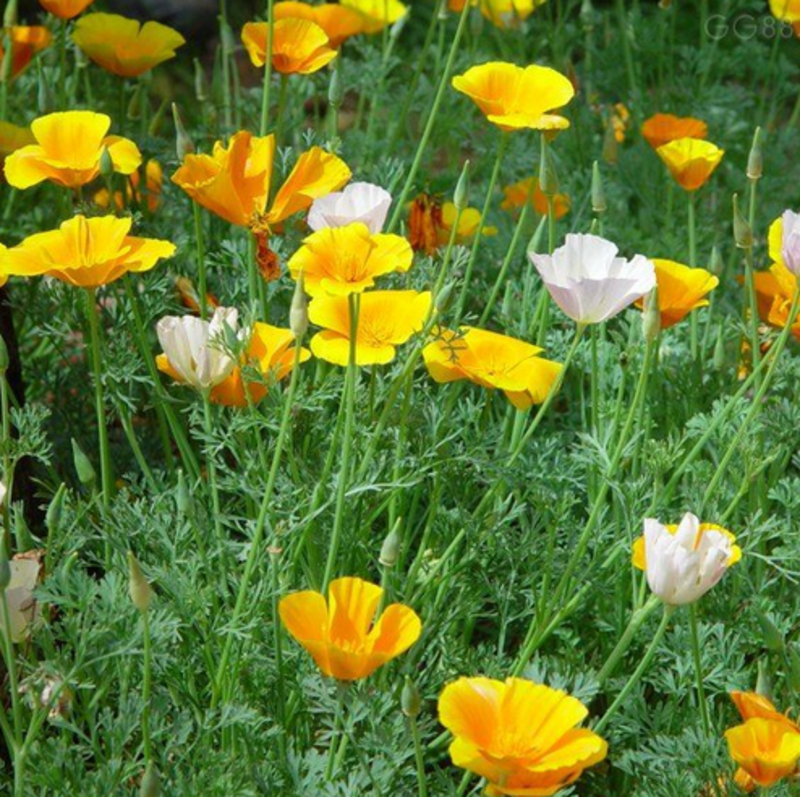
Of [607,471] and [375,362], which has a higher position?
[375,362]

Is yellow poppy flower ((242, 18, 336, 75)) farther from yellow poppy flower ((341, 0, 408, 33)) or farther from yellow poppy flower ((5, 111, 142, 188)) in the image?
yellow poppy flower ((341, 0, 408, 33))

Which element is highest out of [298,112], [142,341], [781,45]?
[142,341]

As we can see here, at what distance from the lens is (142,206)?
2.12 m

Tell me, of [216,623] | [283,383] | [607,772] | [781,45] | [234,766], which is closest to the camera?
[234,766]

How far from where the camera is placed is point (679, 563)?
1.28 metres

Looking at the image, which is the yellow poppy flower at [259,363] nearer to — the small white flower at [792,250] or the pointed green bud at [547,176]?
the pointed green bud at [547,176]

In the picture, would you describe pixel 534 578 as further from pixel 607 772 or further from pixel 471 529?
pixel 607 772

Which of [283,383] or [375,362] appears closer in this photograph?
[375,362]

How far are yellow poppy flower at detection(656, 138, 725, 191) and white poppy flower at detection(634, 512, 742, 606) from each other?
801 mm

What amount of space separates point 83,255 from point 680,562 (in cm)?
60

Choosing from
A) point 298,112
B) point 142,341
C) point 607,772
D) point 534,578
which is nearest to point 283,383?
point 142,341

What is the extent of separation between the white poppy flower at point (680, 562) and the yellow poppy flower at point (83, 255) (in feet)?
1.70

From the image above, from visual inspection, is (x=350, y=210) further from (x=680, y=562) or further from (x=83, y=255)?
(x=680, y=562)

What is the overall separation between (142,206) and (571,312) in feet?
2.79
